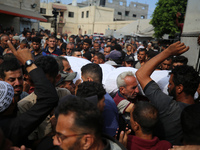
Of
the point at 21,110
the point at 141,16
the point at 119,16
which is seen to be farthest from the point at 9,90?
the point at 141,16

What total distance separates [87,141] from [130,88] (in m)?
1.42

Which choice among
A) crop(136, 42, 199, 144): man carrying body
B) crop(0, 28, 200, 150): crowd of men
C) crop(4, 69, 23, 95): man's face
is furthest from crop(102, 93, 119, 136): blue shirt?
crop(4, 69, 23, 95): man's face

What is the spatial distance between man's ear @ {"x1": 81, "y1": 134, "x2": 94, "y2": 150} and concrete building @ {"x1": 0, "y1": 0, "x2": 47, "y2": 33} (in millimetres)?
15944

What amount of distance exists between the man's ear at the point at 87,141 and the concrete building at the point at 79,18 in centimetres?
3233

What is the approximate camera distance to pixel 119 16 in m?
44.2

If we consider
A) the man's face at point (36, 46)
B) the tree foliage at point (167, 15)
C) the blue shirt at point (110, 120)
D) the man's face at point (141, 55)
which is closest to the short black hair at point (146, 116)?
the blue shirt at point (110, 120)

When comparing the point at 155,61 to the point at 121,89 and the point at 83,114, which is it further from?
the point at 83,114

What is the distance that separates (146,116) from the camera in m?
1.76

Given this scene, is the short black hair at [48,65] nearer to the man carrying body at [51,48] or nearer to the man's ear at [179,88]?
the man's ear at [179,88]

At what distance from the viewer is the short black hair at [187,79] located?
1.95m

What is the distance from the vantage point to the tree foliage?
16.3 m

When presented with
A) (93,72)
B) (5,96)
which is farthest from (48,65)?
(93,72)

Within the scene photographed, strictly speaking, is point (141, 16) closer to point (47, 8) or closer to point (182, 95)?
point (47, 8)

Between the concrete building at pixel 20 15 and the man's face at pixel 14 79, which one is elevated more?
the concrete building at pixel 20 15
